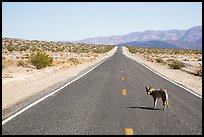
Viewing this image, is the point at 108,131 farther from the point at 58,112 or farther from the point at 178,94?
the point at 178,94

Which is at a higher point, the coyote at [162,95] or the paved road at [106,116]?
the coyote at [162,95]

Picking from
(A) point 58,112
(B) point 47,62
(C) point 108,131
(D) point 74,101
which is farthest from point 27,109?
(B) point 47,62

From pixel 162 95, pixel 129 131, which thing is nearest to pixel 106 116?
pixel 129 131

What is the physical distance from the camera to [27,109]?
1068 cm

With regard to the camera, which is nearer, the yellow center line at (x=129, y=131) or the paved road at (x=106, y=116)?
the yellow center line at (x=129, y=131)

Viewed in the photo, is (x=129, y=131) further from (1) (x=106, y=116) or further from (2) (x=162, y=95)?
(2) (x=162, y=95)

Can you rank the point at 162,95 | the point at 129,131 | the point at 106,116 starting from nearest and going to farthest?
1. the point at 129,131
2. the point at 106,116
3. the point at 162,95

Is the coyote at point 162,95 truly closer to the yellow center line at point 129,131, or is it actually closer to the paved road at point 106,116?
the paved road at point 106,116

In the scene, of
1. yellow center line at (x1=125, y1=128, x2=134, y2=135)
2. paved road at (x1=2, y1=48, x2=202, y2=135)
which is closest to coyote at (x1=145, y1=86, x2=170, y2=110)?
paved road at (x1=2, y1=48, x2=202, y2=135)

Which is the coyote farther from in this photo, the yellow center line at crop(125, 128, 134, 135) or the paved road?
the yellow center line at crop(125, 128, 134, 135)

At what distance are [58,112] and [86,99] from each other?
9.32 ft

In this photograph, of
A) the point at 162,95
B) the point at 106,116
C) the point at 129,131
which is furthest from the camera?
the point at 162,95

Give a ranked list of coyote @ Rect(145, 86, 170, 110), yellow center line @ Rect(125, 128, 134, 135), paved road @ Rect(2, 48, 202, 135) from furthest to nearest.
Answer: coyote @ Rect(145, 86, 170, 110) → paved road @ Rect(2, 48, 202, 135) → yellow center line @ Rect(125, 128, 134, 135)

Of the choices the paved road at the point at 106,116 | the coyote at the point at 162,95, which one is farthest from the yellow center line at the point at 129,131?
the coyote at the point at 162,95
